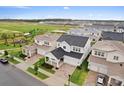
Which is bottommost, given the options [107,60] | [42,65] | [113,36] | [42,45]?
[42,65]

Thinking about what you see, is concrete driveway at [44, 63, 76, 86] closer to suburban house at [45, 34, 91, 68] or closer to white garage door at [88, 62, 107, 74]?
suburban house at [45, 34, 91, 68]

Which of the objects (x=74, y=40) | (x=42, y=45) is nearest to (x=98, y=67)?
(x=74, y=40)

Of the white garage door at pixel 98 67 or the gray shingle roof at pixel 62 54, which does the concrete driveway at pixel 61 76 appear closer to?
the gray shingle roof at pixel 62 54

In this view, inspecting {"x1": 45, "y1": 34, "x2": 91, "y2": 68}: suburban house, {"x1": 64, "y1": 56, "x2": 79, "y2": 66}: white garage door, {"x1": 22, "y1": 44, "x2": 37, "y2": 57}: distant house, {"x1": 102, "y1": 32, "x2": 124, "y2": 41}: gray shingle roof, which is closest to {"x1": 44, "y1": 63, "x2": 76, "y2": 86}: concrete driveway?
{"x1": 64, "y1": 56, "x2": 79, "y2": 66}: white garage door

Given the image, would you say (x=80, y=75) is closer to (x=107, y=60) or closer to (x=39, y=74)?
(x=107, y=60)
